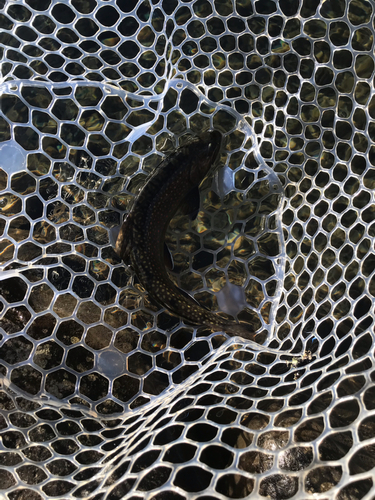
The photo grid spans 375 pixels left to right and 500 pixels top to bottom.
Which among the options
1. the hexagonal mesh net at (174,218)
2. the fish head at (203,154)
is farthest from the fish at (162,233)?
the hexagonal mesh net at (174,218)

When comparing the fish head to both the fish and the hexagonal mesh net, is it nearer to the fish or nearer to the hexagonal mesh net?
the fish

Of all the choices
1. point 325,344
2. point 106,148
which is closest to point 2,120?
point 106,148

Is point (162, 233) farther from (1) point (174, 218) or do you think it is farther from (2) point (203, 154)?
(2) point (203, 154)

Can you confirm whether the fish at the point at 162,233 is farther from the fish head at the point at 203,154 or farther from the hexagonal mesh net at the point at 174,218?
the hexagonal mesh net at the point at 174,218

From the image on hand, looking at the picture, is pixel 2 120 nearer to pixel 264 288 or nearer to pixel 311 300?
pixel 264 288

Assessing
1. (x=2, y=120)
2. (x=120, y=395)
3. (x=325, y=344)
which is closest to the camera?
(x=325, y=344)

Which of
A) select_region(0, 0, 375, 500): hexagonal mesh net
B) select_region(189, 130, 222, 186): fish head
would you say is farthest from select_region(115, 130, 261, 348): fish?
select_region(0, 0, 375, 500): hexagonal mesh net

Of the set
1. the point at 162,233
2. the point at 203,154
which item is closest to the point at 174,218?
the point at 162,233

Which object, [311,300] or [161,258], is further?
[161,258]
